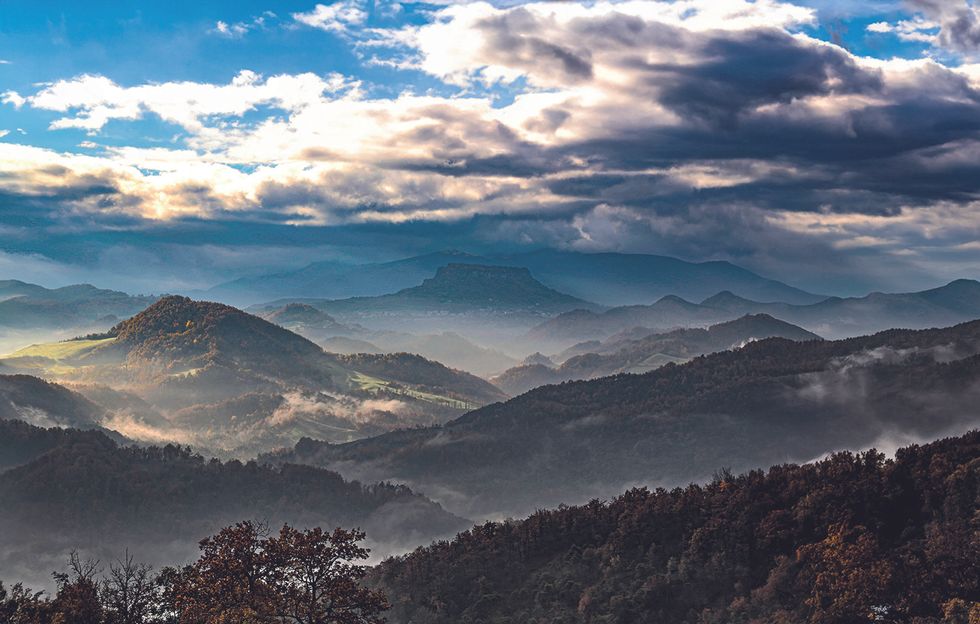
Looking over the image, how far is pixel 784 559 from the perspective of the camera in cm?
15412

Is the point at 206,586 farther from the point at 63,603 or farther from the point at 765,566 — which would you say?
the point at 765,566

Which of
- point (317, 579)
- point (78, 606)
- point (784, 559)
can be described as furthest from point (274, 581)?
point (784, 559)

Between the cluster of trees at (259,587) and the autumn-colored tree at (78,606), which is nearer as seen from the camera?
the cluster of trees at (259,587)

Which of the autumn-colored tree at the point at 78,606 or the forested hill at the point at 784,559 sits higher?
the autumn-colored tree at the point at 78,606

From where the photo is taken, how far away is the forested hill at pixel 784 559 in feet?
418

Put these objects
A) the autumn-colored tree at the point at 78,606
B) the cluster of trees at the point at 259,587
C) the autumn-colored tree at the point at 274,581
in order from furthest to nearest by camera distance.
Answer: the autumn-colored tree at the point at 78,606, the cluster of trees at the point at 259,587, the autumn-colored tree at the point at 274,581

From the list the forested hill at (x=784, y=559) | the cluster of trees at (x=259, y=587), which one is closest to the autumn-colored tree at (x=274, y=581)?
the cluster of trees at (x=259, y=587)

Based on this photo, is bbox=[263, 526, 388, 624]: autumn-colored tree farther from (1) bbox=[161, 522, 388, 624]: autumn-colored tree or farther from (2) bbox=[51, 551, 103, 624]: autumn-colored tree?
(2) bbox=[51, 551, 103, 624]: autumn-colored tree

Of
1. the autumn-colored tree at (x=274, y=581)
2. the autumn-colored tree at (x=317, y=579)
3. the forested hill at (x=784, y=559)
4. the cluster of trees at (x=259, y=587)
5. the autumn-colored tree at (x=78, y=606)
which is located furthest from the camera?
the forested hill at (x=784, y=559)

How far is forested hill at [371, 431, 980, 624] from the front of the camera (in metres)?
127

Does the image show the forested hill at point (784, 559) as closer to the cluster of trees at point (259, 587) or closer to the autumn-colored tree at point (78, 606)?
the cluster of trees at point (259, 587)

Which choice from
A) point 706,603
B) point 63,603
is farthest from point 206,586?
point 706,603

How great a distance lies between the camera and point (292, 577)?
97.7m

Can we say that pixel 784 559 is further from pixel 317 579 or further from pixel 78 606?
pixel 78 606
